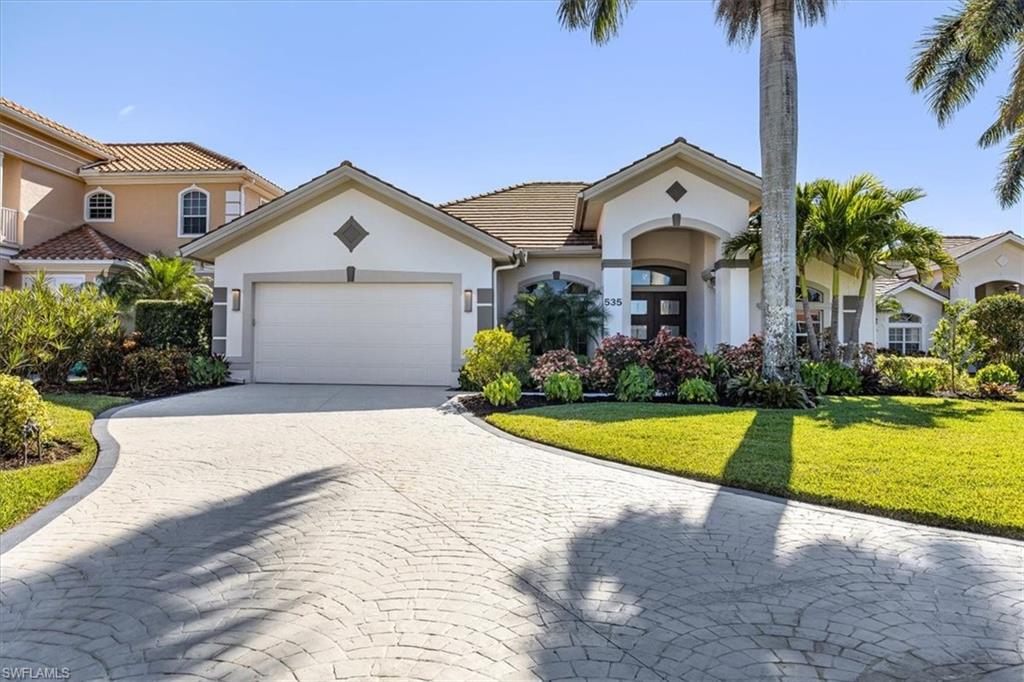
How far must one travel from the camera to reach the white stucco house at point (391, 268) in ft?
50.5

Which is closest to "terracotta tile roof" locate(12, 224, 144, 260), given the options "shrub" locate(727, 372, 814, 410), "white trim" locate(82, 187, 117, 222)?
"white trim" locate(82, 187, 117, 222)

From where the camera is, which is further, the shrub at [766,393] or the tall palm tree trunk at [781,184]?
the tall palm tree trunk at [781,184]

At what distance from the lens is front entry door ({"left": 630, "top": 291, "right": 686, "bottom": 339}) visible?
740 inches

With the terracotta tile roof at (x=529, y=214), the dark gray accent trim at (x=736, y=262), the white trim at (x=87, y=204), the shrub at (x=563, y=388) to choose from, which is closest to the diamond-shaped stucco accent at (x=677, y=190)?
the dark gray accent trim at (x=736, y=262)

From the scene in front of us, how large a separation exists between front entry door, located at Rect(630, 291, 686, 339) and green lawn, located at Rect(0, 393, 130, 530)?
576 inches

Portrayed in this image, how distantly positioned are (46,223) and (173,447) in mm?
19185

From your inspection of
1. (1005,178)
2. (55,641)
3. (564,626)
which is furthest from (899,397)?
(55,641)

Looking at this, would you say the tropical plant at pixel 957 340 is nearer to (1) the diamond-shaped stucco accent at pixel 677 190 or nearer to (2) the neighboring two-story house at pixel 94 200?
(1) the diamond-shaped stucco accent at pixel 677 190

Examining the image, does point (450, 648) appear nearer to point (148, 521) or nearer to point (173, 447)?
point (148, 521)

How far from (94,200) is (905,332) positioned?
3276 centimetres

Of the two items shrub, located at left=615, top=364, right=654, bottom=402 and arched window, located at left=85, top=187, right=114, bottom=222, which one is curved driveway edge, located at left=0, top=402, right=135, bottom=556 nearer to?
shrub, located at left=615, top=364, right=654, bottom=402

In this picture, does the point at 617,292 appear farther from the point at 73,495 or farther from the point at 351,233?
the point at 73,495

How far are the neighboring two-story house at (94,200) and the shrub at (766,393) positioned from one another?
19.6 m

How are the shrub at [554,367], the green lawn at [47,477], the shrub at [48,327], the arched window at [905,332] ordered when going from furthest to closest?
the arched window at [905,332] < the shrub at [554,367] < the shrub at [48,327] < the green lawn at [47,477]
